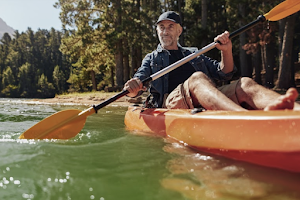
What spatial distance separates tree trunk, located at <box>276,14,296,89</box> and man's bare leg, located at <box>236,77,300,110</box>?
8.95 meters

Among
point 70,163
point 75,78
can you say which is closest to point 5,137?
point 70,163

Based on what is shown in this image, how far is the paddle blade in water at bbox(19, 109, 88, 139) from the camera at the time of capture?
Result: 263 centimetres

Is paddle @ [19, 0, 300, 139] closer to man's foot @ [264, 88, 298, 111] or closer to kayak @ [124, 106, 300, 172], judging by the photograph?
kayak @ [124, 106, 300, 172]

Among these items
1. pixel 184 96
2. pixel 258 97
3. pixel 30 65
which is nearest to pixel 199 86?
pixel 184 96

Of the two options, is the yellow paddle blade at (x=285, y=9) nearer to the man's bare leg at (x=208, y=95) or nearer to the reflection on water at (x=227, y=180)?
the man's bare leg at (x=208, y=95)

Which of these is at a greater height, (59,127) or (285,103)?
(285,103)

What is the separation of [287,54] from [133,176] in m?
10.2

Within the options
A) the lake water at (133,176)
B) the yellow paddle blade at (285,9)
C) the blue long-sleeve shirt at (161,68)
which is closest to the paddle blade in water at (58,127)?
the lake water at (133,176)

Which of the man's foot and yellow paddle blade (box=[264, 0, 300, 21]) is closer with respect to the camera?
the man's foot

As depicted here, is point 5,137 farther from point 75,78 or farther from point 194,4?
point 75,78

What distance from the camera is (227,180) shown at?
55.4 inches

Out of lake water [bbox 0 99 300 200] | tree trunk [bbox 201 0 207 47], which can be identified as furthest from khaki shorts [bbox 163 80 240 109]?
tree trunk [bbox 201 0 207 47]

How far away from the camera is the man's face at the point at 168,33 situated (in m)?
3.25

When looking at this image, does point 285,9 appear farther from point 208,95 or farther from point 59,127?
point 59,127
